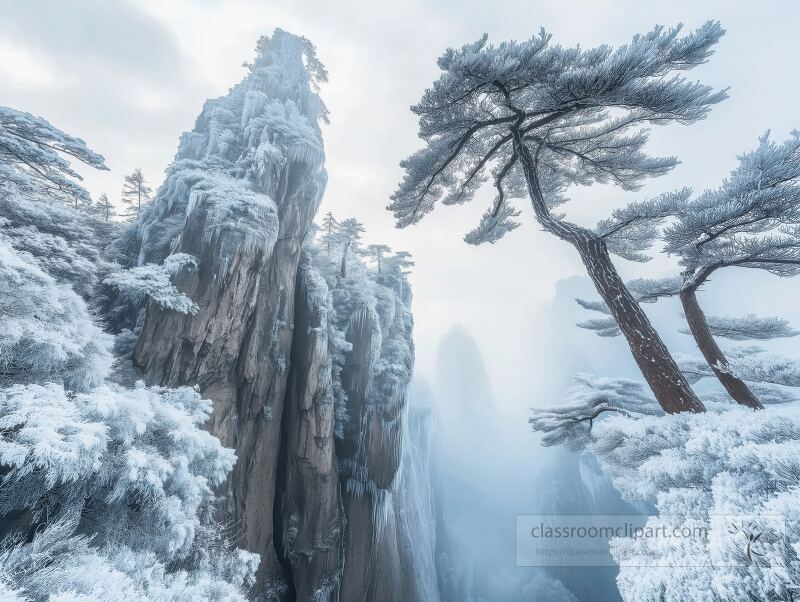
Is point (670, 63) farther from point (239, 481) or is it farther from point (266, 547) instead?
point (266, 547)

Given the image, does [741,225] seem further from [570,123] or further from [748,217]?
[570,123]

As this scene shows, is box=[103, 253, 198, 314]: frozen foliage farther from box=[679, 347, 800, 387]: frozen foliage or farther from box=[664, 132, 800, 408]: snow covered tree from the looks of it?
box=[679, 347, 800, 387]: frozen foliage

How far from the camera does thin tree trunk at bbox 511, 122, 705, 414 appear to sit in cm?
306

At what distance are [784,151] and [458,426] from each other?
58802mm

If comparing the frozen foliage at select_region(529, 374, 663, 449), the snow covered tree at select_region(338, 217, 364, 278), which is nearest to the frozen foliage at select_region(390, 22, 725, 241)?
the frozen foliage at select_region(529, 374, 663, 449)

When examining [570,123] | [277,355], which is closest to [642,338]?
[570,123]

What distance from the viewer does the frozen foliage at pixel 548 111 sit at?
3354mm

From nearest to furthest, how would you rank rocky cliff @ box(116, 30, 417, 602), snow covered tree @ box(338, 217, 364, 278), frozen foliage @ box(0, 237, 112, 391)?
frozen foliage @ box(0, 237, 112, 391), rocky cliff @ box(116, 30, 417, 602), snow covered tree @ box(338, 217, 364, 278)

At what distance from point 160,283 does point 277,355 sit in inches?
182

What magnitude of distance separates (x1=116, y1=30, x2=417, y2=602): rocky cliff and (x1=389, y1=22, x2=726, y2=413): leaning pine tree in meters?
7.18

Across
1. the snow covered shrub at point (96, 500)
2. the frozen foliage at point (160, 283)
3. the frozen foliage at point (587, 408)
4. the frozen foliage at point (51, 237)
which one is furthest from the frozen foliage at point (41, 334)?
the frozen foliage at point (587, 408)

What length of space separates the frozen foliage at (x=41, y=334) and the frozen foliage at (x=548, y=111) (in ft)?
18.9

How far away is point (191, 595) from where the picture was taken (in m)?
3.38

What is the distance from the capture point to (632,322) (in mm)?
3518
